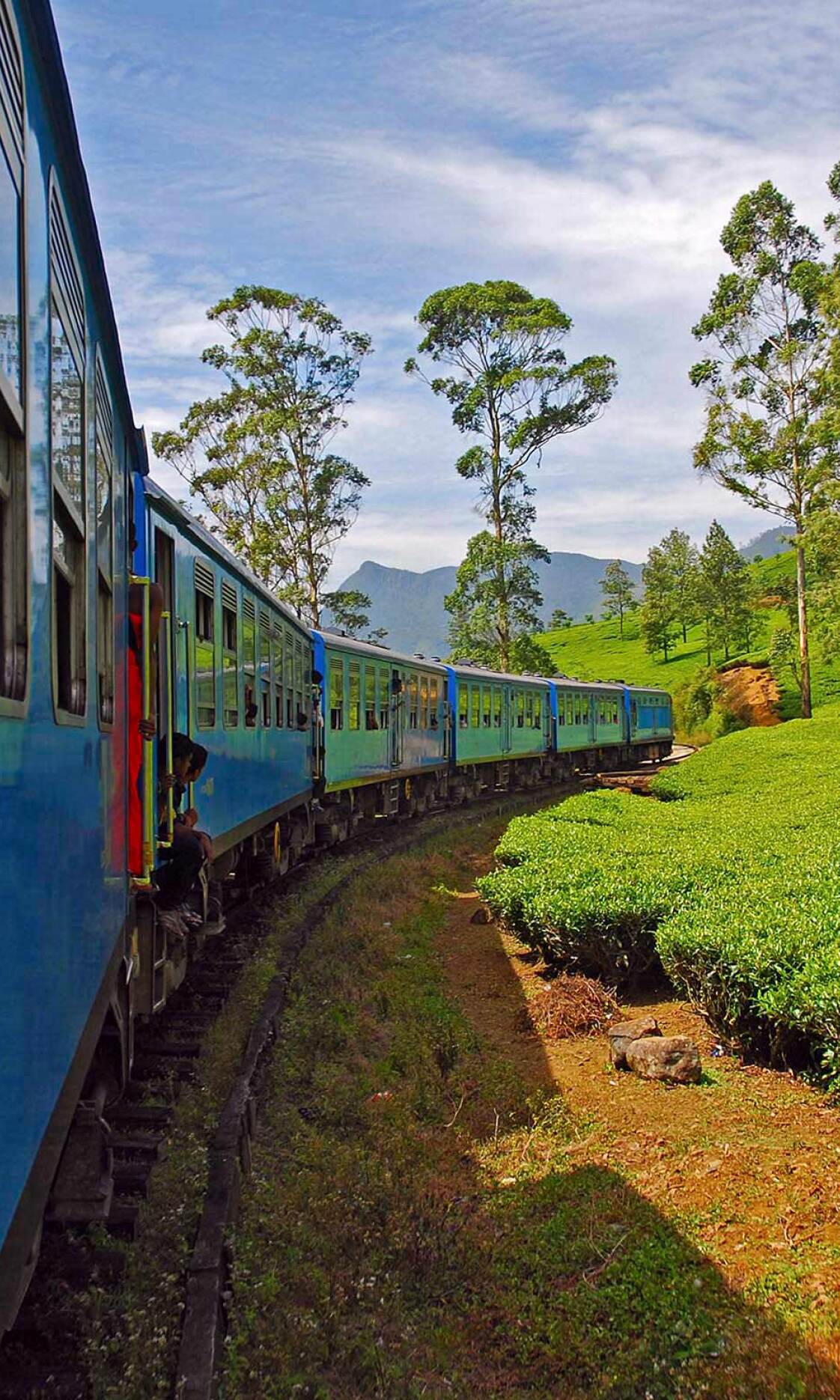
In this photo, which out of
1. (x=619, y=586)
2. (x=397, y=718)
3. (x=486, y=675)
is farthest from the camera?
→ (x=619, y=586)

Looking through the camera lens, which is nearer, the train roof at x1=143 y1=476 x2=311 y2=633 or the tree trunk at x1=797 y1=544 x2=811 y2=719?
the train roof at x1=143 y1=476 x2=311 y2=633

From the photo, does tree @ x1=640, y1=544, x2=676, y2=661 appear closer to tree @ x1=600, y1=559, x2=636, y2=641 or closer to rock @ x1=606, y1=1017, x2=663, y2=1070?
tree @ x1=600, y1=559, x2=636, y2=641

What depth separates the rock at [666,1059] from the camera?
644 cm

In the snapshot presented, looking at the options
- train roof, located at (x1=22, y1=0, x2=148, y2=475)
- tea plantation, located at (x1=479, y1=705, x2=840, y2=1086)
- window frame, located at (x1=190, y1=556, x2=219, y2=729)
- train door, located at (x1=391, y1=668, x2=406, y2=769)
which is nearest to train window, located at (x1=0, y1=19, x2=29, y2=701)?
train roof, located at (x1=22, y1=0, x2=148, y2=475)

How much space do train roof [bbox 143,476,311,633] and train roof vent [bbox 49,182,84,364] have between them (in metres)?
2.41

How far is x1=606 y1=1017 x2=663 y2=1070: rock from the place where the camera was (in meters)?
6.84

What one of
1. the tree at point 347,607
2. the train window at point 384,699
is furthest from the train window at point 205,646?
the tree at point 347,607

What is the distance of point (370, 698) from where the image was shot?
16.7 meters

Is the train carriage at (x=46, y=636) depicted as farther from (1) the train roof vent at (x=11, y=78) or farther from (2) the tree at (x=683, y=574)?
(2) the tree at (x=683, y=574)

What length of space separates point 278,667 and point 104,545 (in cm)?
671

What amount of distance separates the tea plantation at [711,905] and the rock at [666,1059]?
0.43 m

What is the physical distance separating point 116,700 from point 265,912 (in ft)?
23.1

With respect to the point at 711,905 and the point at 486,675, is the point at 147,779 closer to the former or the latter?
the point at 711,905

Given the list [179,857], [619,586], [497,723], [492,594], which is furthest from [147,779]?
[619,586]
